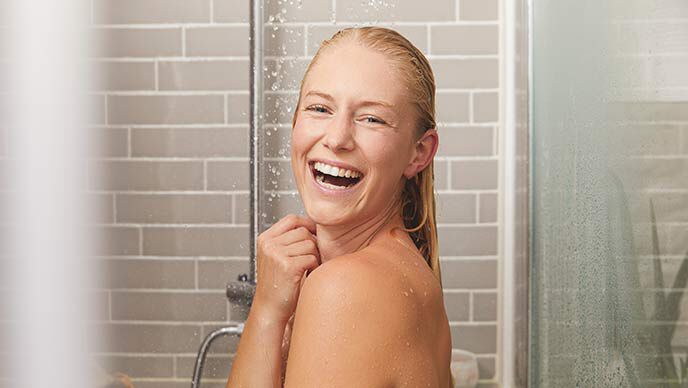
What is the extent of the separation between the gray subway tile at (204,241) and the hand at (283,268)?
0.79 metres

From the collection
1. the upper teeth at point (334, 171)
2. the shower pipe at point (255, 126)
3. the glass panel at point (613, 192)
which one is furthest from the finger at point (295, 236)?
the shower pipe at point (255, 126)

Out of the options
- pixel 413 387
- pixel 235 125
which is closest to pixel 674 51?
pixel 413 387

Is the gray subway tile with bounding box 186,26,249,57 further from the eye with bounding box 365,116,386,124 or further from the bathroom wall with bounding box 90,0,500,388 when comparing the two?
the eye with bounding box 365,116,386,124

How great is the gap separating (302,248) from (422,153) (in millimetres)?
168

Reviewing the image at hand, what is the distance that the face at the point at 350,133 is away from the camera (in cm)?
79

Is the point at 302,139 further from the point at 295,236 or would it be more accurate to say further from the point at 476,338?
the point at 476,338

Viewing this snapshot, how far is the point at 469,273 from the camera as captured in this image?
1730mm

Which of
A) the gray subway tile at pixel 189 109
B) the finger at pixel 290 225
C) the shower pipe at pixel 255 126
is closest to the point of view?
the finger at pixel 290 225

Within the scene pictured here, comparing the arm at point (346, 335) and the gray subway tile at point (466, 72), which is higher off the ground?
the gray subway tile at point (466, 72)

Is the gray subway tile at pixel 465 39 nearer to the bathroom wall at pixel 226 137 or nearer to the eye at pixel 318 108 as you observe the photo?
the bathroom wall at pixel 226 137

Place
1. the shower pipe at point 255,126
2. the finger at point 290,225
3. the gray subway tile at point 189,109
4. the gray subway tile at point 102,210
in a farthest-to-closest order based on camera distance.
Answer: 1. the gray subway tile at point 189,109
2. the shower pipe at point 255,126
3. the finger at point 290,225
4. the gray subway tile at point 102,210

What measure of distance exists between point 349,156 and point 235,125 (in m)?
0.88

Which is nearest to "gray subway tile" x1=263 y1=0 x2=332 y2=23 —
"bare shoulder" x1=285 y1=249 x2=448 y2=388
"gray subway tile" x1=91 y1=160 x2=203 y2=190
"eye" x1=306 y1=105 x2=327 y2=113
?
"gray subway tile" x1=91 y1=160 x2=203 y2=190

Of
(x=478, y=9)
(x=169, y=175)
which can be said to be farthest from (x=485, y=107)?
(x=169, y=175)
